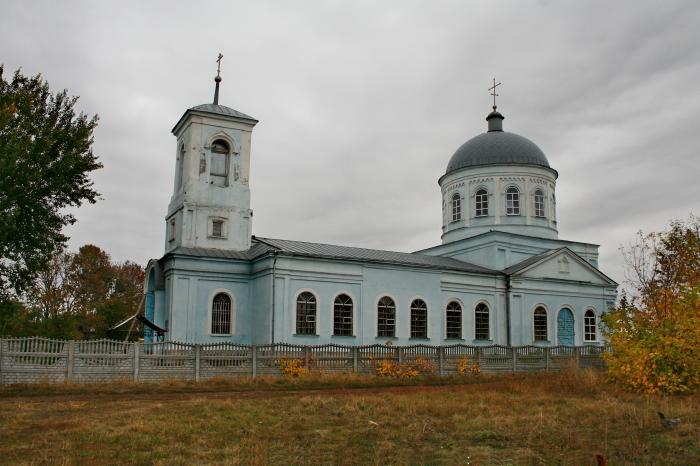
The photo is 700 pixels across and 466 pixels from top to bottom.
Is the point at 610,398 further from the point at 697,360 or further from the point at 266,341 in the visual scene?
the point at 266,341

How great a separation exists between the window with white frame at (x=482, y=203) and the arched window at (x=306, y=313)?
41.1ft

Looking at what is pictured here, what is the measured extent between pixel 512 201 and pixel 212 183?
15816mm

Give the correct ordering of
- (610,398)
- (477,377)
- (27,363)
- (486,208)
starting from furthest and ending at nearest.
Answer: (486,208) → (477,377) → (27,363) → (610,398)

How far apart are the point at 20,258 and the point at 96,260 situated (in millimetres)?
24656

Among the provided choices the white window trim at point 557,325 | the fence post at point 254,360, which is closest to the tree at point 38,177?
the fence post at point 254,360

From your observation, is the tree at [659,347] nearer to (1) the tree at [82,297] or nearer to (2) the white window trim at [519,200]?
(2) the white window trim at [519,200]

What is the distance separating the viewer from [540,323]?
30141mm

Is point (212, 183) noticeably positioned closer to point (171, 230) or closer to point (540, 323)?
point (171, 230)

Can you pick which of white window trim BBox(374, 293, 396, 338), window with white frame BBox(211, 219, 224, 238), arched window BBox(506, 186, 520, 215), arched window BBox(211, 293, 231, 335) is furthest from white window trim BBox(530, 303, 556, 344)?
window with white frame BBox(211, 219, 224, 238)

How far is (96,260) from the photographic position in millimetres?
45156

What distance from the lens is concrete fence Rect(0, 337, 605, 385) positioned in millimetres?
16516

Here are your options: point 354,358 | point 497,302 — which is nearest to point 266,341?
point 354,358

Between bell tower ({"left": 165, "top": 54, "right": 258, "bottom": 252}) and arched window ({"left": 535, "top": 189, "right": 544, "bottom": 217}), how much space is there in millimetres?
15615

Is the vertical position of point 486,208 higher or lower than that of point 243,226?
higher
